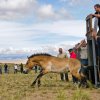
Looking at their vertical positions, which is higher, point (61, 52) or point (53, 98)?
point (61, 52)

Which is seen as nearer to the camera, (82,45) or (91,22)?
(91,22)

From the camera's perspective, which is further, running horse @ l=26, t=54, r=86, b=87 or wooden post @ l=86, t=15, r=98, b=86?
running horse @ l=26, t=54, r=86, b=87

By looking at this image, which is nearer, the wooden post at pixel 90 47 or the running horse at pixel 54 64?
the wooden post at pixel 90 47

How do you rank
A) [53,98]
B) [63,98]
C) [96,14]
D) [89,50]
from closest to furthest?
1. [63,98]
2. [53,98]
3. [96,14]
4. [89,50]

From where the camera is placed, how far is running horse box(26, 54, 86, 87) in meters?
18.7

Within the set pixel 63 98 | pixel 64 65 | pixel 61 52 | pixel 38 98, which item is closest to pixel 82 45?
pixel 61 52

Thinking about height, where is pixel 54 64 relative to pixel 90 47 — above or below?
below

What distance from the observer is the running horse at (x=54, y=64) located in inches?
736

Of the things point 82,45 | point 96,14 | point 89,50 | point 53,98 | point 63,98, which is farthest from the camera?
point 82,45

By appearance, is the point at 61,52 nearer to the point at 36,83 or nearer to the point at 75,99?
the point at 36,83

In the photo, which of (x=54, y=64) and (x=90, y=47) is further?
(x=54, y=64)

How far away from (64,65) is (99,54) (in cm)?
248

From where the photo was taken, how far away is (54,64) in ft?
62.7

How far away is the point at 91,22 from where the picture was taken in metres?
17.0
